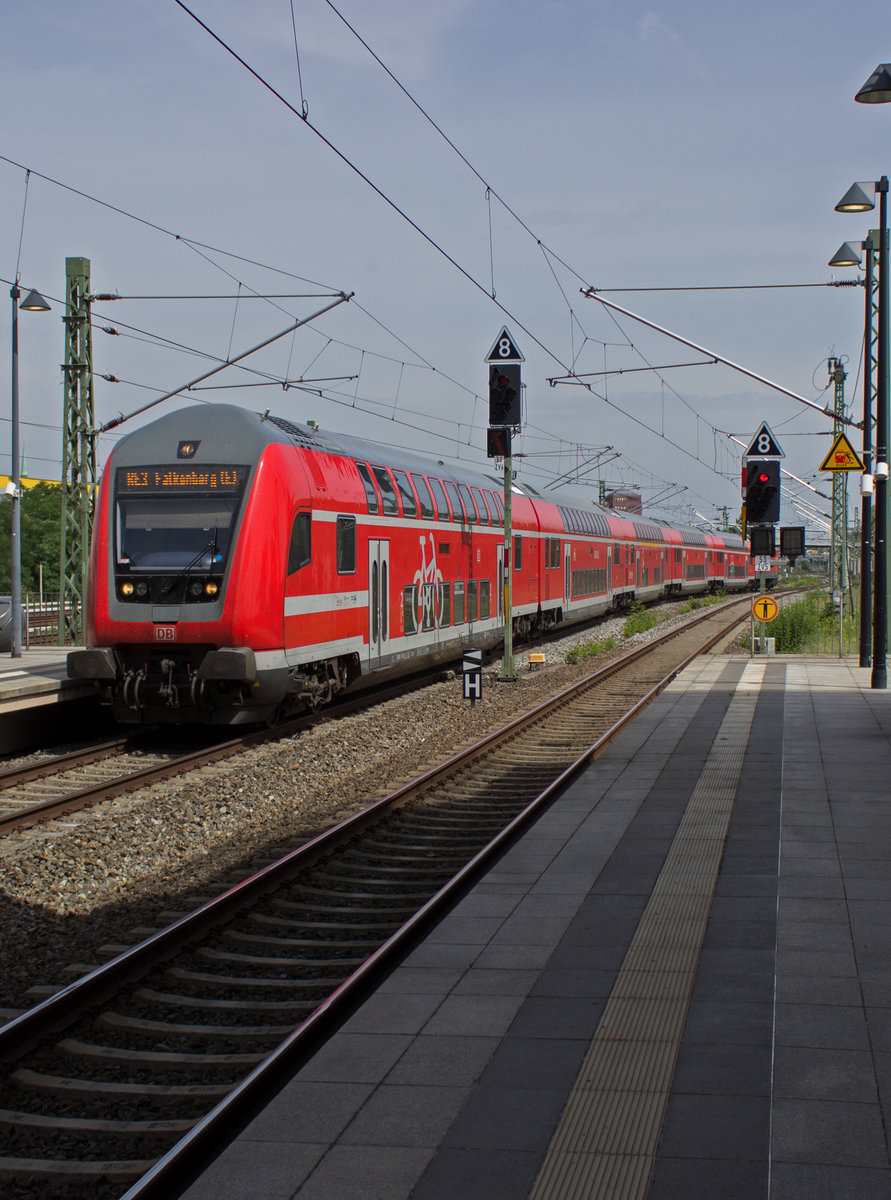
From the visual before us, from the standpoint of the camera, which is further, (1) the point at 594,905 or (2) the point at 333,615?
(2) the point at 333,615

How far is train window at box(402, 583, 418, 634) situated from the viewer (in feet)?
58.7

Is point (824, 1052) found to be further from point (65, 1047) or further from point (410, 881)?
point (410, 881)

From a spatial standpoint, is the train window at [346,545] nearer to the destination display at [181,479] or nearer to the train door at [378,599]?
the train door at [378,599]

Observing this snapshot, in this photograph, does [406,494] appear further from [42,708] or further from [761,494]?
[761,494]

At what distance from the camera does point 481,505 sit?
896 inches

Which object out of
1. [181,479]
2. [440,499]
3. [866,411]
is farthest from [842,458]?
[181,479]

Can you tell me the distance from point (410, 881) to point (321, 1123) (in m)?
4.01

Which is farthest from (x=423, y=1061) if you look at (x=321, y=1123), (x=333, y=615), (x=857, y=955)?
(x=333, y=615)

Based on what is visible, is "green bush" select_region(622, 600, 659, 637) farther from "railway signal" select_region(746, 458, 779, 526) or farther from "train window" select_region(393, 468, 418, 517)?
"train window" select_region(393, 468, 418, 517)

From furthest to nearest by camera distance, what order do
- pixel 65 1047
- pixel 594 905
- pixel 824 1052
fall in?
pixel 594 905
pixel 65 1047
pixel 824 1052

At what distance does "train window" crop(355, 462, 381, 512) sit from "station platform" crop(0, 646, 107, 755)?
4453 millimetres

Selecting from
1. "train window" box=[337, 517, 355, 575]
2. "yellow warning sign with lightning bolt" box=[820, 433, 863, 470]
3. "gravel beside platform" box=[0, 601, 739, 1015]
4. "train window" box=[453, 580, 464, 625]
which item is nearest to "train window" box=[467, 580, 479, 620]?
"train window" box=[453, 580, 464, 625]

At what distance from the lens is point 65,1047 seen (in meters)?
5.32

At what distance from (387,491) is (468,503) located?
15.8 feet
